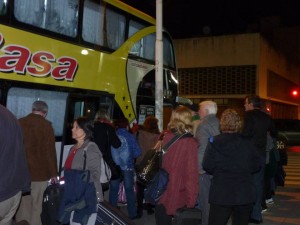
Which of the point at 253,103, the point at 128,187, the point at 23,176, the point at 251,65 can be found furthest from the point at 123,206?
the point at 251,65

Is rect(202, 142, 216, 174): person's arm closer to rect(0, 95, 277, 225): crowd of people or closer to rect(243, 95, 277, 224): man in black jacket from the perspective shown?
rect(0, 95, 277, 225): crowd of people

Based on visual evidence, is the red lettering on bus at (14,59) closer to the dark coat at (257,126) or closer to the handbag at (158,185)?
the handbag at (158,185)

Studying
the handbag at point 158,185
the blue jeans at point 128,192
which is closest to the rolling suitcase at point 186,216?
the handbag at point 158,185

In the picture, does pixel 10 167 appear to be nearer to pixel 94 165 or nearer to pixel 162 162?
pixel 94 165

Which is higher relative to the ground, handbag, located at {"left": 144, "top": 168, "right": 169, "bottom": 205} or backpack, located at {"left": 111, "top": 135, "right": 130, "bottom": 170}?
backpack, located at {"left": 111, "top": 135, "right": 130, "bottom": 170}

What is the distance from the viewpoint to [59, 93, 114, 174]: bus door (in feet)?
25.7

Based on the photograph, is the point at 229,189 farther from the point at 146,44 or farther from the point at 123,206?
the point at 146,44

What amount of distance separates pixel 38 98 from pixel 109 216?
3.02 metres

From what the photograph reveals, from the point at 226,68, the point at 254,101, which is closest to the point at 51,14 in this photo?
the point at 254,101

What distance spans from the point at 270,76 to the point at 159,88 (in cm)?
2219

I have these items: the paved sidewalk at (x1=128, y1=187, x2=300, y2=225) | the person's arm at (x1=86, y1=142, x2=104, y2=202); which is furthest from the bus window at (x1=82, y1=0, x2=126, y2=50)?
the person's arm at (x1=86, y1=142, x2=104, y2=202)

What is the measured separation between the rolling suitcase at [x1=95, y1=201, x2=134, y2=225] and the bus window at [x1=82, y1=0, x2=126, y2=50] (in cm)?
423

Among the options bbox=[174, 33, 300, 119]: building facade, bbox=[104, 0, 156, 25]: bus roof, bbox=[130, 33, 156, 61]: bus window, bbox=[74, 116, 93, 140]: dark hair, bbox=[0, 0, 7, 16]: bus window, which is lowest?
bbox=[74, 116, 93, 140]: dark hair

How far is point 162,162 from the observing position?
5.27 m
